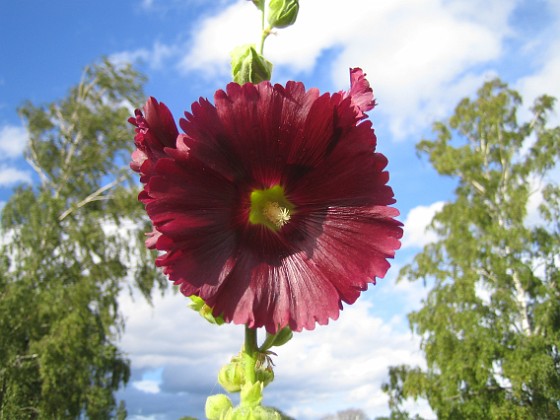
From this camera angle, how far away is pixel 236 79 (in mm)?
885

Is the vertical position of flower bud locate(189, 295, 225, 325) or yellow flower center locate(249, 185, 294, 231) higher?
yellow flower center locate(249, 185, 294, 231)

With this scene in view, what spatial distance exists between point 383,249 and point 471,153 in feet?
44.5

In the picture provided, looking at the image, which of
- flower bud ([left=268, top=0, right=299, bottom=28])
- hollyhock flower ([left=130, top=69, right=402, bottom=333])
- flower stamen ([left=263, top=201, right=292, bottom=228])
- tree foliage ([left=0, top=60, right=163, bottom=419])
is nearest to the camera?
hollyhock flower ([left=130, top=69, right=402, bottom=333])

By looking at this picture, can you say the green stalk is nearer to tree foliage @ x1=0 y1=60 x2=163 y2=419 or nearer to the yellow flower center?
the yellow flower center

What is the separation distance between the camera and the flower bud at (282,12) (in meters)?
0.98

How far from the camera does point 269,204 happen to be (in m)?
0.85

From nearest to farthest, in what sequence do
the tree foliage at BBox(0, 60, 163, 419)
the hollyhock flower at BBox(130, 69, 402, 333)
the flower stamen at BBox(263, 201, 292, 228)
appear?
the hollyhock flower at BBox(130, 69, 402, 333), the flower stamen at BBox(263, 201, 292, 228), the tree foliage at BBox(0, 60, 163, 419)

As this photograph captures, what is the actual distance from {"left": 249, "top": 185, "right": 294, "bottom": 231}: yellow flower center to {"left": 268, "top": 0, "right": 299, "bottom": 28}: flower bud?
31 cm

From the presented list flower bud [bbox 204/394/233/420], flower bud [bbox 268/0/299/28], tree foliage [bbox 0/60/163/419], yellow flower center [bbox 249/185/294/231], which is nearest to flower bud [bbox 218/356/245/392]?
flower bud [bbox 204/394/233/420]

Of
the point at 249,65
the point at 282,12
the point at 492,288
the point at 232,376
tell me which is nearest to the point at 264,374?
the point at 232,376

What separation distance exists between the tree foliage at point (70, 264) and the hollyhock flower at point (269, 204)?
10627mm

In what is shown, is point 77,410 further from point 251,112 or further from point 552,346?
point 251,112

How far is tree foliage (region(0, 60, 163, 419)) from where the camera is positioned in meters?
10.8

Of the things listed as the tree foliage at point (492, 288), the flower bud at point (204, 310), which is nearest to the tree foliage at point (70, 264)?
the tree foliage at point (492, 288)
